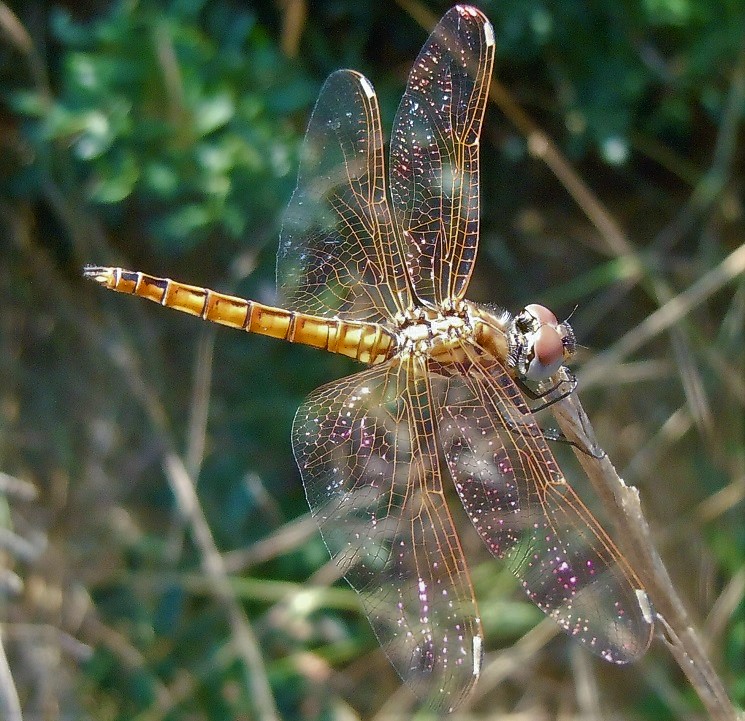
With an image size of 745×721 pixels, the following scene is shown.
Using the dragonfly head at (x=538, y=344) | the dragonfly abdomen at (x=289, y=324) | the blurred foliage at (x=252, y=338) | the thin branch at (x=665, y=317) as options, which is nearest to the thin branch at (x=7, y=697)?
the blurred foliage at (x=252, y=338)

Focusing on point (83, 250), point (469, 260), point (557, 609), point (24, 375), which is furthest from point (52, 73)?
point (557, 609)

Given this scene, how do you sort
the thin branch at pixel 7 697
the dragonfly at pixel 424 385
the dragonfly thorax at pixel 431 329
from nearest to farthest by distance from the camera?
1. the dragonfly at pixel 424 385
2. the dragonfly thorax at pixel 431 329
3. the thin branch at pixel 7 697

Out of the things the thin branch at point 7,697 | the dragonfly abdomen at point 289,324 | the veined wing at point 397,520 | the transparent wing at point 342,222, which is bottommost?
the thin branch at point 7,697

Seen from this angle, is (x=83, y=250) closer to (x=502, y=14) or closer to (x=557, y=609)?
(x=502, y=14)

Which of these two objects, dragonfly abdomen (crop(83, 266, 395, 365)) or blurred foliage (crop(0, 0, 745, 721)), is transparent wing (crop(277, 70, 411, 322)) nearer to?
dragonfly abdomen (crop(83, 266, 395, 365))

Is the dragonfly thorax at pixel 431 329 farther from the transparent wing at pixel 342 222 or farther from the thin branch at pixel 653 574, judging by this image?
the thin branch at pixel 653 574

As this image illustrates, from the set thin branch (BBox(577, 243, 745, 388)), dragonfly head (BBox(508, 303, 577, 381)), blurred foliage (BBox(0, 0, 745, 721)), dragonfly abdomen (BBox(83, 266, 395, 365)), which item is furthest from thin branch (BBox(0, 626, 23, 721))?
thin branch (BBox(577, 243, 745, 388))
